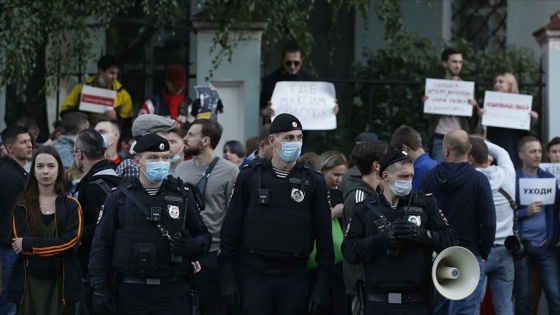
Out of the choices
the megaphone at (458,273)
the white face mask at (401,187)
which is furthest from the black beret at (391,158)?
the megaphone at (458,273)

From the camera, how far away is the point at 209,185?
9984 millimetres

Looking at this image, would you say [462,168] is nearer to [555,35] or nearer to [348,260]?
[348,260]

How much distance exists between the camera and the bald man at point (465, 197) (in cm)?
1026

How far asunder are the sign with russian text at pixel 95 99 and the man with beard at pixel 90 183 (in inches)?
132

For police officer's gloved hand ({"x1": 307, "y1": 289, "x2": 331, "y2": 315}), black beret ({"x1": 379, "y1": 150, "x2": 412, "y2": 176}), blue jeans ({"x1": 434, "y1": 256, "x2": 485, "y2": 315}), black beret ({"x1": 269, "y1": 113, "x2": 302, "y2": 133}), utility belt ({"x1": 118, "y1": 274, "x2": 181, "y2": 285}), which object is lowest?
blue jeans ({"x1": 434, "y1": 256, "x2": 485, "y2": 315})

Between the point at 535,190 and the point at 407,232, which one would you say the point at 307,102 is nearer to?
the point at 535,190

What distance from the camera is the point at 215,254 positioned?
392 inches

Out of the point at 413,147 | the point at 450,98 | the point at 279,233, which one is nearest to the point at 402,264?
the point at 279,233

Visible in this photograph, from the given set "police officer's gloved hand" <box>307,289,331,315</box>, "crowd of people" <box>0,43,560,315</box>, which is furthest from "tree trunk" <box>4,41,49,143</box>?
"police officer's gloved hand" <box>307,289,331,315</box>

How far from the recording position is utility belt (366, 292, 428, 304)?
863 centimetres

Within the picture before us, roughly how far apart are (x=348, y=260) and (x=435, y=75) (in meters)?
6.43

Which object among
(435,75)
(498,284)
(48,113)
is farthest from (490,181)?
(48,113)

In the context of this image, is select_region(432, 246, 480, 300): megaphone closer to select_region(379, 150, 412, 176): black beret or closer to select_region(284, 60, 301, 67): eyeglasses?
select_region(379, 150, 412, 176): black beret

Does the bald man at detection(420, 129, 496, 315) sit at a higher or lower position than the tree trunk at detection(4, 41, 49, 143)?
lower
